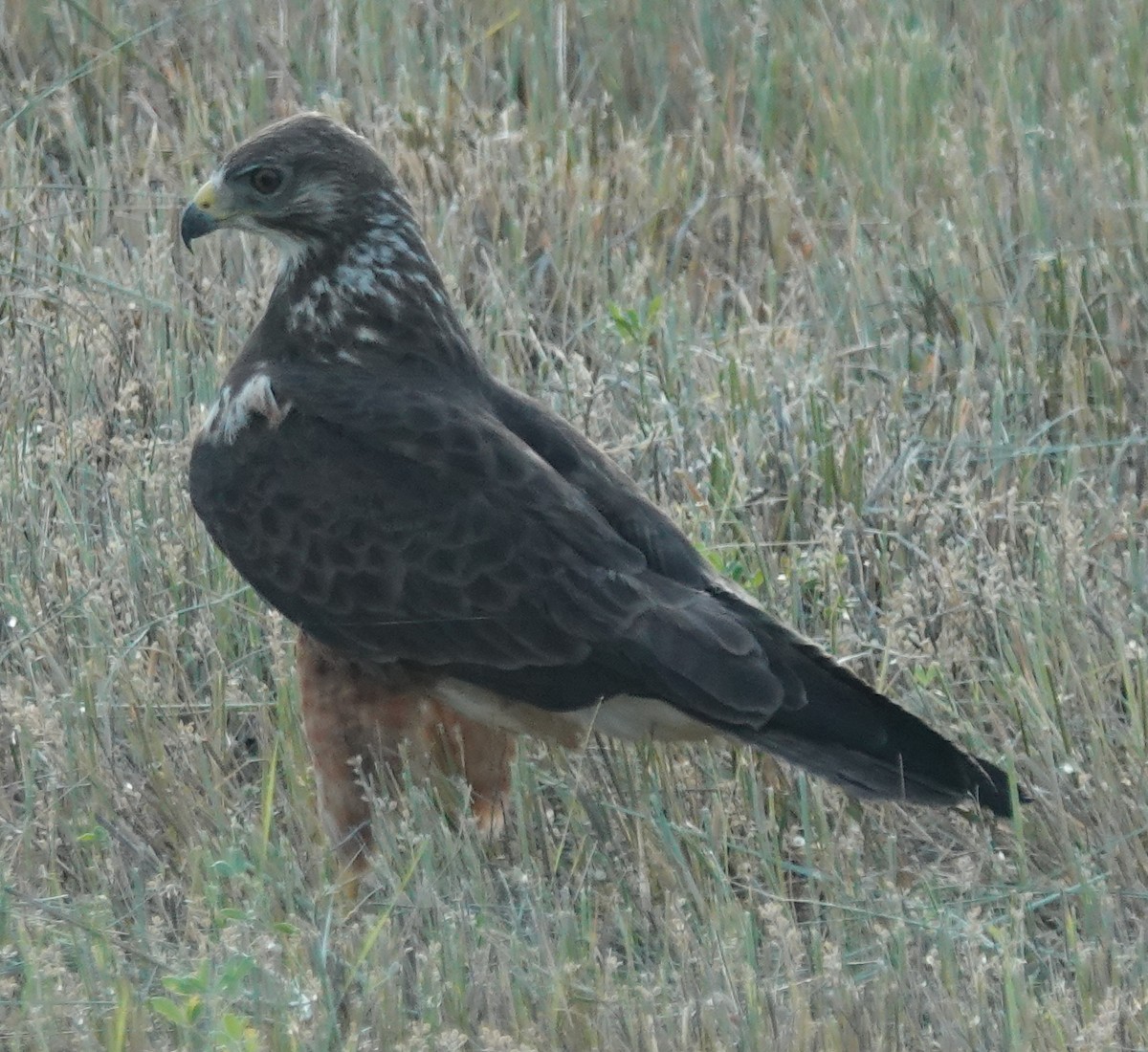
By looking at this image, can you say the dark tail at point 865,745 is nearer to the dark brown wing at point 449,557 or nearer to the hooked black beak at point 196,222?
the dark brown wing at point 449,557

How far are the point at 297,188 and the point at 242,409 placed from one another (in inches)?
18.9

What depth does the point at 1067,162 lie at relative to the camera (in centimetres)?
629

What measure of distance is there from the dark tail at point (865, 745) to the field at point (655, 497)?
90 mm

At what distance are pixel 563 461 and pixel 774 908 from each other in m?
1.28

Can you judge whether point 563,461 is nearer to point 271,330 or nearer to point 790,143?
point 271,330

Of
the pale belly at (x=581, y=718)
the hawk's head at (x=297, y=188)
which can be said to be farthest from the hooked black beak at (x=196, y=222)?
the pale belly at (x=581, y=718)

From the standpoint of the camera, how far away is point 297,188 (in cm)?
434

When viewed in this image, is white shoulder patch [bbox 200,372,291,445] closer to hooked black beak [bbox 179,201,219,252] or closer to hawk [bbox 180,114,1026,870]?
hawk [bbox 180,114,1026,870]

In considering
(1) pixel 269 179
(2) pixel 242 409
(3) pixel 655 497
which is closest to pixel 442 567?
(2) pixel 242 409

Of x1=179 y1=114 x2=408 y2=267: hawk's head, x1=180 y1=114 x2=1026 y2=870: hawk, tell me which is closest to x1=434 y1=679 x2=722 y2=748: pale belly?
x1=180 y1=114 x2=1026 y2=870: hawk

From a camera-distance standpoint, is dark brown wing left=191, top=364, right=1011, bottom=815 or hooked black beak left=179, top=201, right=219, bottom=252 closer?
dark brown wing left=191, top=364, right=1011, bottom=815

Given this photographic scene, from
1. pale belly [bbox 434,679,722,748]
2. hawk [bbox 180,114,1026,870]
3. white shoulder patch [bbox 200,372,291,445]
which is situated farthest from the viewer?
white shoulder patch [bbox 200,372,291,445]

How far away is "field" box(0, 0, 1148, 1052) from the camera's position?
3182mm

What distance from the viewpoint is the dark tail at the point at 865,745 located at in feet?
12.0
